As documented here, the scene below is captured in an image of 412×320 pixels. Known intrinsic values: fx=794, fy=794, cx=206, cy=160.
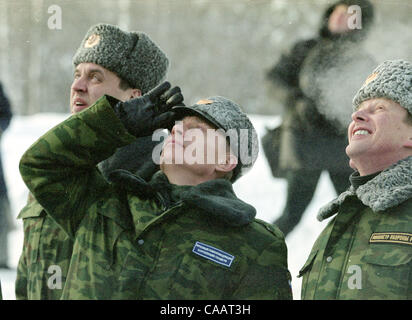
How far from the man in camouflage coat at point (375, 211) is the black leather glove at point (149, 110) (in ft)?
2.33

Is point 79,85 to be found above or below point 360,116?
above

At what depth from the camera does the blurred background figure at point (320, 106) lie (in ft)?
15.8

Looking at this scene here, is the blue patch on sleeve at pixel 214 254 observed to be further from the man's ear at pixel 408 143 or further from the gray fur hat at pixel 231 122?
the man's ear at pixel 408 143

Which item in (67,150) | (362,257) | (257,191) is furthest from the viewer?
(257,191)

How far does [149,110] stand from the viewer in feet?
8.61

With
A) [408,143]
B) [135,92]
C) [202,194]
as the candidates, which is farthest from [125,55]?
[408,143]

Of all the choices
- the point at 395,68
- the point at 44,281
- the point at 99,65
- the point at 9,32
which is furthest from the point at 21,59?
the point at 395,68

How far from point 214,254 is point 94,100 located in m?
1.07

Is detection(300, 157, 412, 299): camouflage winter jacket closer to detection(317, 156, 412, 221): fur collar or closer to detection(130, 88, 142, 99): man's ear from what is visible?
detection(317, 156, 412, 221): fur collar

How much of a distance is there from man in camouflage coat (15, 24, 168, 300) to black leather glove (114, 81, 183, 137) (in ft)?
1.82

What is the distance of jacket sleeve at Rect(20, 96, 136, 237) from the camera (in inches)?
101

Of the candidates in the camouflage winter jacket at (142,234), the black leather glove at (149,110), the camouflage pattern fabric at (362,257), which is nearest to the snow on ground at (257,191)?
the camouflage pattern fabric at (362,257)

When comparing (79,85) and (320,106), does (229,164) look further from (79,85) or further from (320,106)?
(320,106)

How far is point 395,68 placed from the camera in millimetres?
2980
